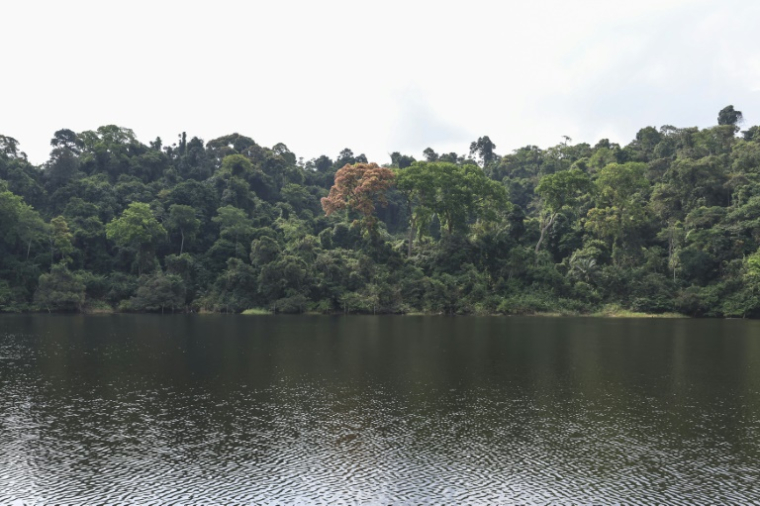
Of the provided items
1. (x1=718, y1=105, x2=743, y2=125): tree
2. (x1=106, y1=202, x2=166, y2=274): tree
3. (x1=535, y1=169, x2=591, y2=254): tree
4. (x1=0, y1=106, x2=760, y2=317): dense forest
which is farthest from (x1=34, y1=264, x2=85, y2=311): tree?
(x1=718, y1=105, x2=743, y2=125): tree

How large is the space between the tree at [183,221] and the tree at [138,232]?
2.67 metres

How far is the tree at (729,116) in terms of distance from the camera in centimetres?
12600

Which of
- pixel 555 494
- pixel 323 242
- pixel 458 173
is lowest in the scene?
pixel 555 494

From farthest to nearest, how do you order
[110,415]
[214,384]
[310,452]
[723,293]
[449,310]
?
[449,310] < [723,293] < [214,384] < [110,415] < [310,452]

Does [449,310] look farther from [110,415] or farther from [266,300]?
[110,415]

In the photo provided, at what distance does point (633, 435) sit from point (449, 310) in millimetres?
66118

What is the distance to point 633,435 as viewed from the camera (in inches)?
1000

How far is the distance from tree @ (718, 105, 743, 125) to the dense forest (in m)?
14.9

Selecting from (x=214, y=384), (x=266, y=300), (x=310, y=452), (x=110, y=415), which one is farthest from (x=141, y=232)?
(x=310, y=452)

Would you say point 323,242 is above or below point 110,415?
above

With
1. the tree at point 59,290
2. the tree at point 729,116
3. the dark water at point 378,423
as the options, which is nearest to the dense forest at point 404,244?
the tree at point 59,290

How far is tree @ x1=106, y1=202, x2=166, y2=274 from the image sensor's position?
95.5 metres

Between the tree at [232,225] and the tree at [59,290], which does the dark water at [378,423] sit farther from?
the tree at [232,225]

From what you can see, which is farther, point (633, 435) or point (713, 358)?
point (713, 358)
